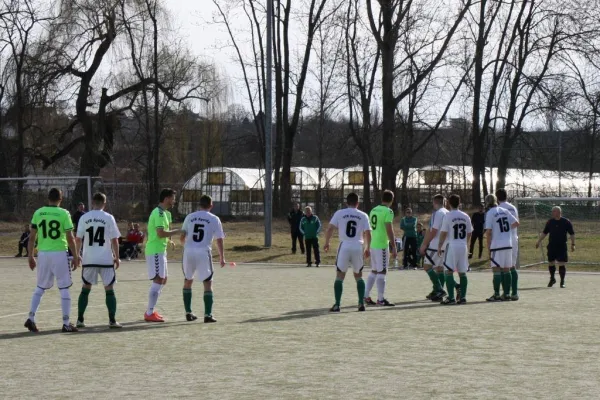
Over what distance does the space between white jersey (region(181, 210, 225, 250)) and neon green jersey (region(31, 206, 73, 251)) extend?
71.8 inches

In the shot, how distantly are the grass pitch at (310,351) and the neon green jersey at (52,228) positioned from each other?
1.22 m

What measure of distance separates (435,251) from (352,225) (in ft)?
10.7

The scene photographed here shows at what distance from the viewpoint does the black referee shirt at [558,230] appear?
76.6 ft

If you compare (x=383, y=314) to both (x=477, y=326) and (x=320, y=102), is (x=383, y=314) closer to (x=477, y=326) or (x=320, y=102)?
(x=477, y=326)

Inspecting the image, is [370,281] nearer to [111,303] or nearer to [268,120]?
[111,303]

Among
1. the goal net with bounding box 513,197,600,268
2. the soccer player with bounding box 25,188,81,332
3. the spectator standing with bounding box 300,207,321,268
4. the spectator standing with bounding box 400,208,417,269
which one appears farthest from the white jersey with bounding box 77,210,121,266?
the goal net with bounding box 513,197,600,268

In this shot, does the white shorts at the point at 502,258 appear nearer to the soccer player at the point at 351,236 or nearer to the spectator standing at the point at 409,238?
the soccer player at the point at 351,236

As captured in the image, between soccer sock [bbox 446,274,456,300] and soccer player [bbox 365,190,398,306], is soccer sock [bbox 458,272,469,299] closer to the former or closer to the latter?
soccer sock [bbox 446,274,456,300]

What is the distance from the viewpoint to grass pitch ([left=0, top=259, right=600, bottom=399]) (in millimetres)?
9656

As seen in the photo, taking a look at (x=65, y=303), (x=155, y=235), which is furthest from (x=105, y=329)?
(x=155, y=235)

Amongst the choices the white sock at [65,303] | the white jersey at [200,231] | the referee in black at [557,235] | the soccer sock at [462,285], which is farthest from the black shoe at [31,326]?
the referee in black at [557,235]

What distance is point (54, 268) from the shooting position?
14359mm

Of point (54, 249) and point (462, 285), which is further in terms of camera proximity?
point (462, 285)

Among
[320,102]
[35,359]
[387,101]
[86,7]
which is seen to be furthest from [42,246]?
[320,102]
